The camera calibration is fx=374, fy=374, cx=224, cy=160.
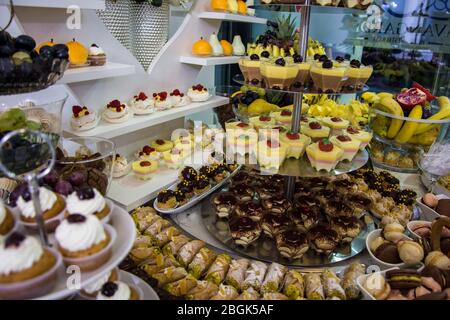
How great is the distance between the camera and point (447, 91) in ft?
16.3

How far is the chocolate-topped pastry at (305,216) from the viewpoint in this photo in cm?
189

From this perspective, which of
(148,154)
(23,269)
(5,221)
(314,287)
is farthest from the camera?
(148,154)

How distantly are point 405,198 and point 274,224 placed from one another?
87 centimetres

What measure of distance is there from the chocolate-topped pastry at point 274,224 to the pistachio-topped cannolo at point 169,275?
483 mm

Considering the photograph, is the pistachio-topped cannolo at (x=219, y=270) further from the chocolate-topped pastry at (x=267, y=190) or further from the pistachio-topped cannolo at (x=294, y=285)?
the chocolate-topped pastry at (x=267, y=190)

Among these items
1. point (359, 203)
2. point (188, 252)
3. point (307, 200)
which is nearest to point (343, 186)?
point (359, 203)

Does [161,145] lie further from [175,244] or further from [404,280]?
[404,280]

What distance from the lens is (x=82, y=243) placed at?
939 millimetres

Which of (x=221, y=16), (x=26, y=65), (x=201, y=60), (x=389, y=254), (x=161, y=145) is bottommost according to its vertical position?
(x=389, y=254)

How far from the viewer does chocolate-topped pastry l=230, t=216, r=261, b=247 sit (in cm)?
179

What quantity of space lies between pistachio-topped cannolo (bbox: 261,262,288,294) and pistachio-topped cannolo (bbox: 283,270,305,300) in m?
Result: 0.02

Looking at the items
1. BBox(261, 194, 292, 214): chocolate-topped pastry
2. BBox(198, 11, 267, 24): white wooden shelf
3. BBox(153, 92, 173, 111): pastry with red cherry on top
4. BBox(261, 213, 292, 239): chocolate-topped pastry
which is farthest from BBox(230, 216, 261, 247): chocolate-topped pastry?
BBox(198, 11, 267, 24): white wooden shelf

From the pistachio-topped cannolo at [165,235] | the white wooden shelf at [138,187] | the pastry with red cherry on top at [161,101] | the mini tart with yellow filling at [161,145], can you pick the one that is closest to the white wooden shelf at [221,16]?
the pastry with red cherry on top at [161,101]

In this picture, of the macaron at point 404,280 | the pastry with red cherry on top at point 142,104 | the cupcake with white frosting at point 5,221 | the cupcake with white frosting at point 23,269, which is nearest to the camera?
the cupcake with white frosting at point 23,269
